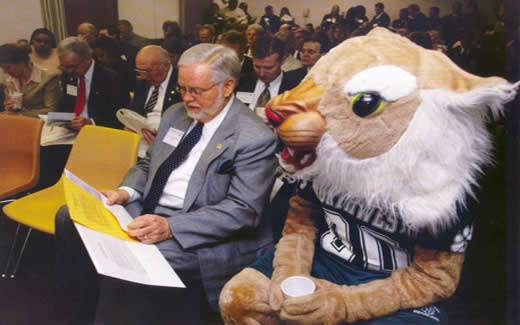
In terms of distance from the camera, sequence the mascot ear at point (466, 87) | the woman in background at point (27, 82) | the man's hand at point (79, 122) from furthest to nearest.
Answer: the man's hand at point (79, 122) < the woman in background at point (27, 82) < the mascot ear at point (466, 87)

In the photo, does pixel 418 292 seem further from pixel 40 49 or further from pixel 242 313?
pixel 40 49

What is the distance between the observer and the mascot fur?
757 millimetres

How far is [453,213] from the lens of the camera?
32.4 inches

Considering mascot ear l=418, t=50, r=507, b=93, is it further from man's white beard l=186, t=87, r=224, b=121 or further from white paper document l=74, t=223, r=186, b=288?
white paper document l=74, t=223, r=186, b=288

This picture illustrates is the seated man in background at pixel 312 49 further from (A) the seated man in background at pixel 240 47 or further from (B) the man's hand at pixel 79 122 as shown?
(B) the man's hand at pixel 79 122

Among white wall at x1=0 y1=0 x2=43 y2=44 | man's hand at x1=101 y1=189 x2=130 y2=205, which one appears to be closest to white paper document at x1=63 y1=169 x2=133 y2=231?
man's hand at x1=101 y1=189 x2=130 y2=205

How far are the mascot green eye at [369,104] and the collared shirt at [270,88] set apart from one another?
39cm

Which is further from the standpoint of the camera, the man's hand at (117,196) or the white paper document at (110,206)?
the man's hand at (117,196)

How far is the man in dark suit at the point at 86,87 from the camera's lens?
4.92ft

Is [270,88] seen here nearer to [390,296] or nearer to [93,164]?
[390,296]

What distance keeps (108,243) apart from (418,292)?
834 mm

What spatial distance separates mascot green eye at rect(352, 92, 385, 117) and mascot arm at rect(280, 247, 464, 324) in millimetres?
360

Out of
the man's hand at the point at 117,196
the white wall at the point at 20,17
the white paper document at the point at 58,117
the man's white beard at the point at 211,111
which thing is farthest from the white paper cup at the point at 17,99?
the man's white beard at the point at 211,111

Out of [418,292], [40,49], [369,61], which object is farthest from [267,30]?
[40,49]
